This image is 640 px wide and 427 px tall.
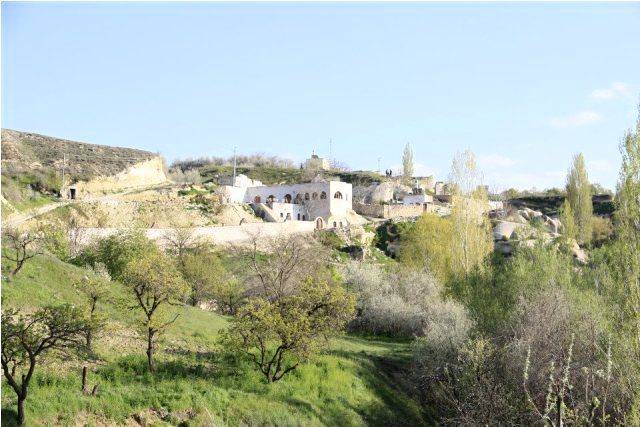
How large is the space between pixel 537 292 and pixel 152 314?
13109 millimetres

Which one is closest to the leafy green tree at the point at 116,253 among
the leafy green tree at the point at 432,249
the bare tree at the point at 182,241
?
the bare tree at the point at 182,241

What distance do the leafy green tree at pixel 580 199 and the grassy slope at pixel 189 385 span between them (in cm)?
3828

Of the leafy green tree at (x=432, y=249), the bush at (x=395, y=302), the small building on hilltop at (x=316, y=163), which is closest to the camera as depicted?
the bush at (x=395, y=302)

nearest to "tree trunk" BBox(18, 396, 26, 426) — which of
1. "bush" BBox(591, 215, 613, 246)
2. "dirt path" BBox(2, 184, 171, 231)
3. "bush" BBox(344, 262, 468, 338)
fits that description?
"bush" BBox(344, 262, 468, 338)

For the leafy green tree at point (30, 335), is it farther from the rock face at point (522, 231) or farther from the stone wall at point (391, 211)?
the stone wall at point (391, 211)

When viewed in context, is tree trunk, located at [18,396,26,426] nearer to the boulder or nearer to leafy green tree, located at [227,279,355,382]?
leafy green tree, located at [227,279,355,382]

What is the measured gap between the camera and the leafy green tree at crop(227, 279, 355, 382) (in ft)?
61.3

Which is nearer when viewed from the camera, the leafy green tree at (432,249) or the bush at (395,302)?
the bush at (395,302)

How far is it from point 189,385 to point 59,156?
141ft

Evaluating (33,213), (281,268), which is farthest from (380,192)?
(281,268)

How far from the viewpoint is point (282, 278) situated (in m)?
30.4

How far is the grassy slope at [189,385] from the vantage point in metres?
14.3

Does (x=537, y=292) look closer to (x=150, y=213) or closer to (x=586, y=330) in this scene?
(x=586, y=330)

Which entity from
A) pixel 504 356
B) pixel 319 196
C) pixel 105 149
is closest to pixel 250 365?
pixel 504 356
